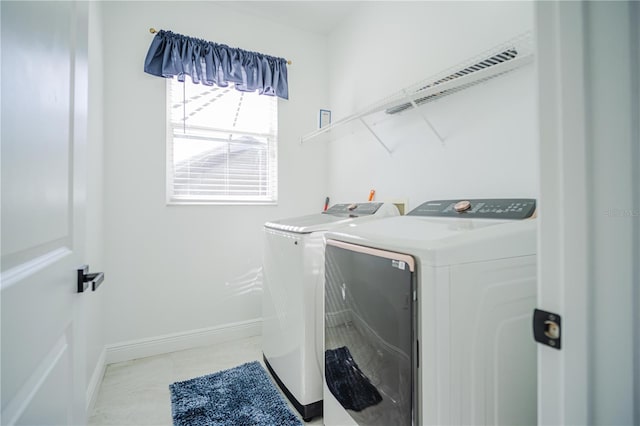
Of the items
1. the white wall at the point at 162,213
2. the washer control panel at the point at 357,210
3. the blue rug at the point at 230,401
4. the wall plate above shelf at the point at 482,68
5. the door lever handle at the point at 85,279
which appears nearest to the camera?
the door lever handle at the point at 85,279

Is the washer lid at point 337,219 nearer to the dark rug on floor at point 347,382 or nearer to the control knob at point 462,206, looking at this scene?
the control knob at point 462,206

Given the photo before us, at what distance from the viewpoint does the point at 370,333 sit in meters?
1.18

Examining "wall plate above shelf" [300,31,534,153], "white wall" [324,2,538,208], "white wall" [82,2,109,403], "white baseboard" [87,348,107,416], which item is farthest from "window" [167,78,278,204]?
"wall plate above shelf" [300,31,534,153]

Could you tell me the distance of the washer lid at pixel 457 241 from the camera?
3.02 feet

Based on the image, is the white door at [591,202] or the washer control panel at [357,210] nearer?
the white door at [591,202]

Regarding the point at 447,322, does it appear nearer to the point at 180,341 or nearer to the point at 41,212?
the point at 41,212

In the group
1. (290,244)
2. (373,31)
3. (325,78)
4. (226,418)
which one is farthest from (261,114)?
(226,418)

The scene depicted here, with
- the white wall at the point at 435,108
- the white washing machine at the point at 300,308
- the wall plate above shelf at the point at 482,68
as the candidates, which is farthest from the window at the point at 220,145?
the wall plate above shelf at the point at 482,68

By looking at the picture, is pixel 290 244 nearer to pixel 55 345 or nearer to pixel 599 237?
pixel 55 345

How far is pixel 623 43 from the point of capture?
49 cm

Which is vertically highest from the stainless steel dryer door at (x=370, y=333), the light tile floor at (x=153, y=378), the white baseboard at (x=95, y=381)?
the stainless steel dryer door at (x=370, y=333)

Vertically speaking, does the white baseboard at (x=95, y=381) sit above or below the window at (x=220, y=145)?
below

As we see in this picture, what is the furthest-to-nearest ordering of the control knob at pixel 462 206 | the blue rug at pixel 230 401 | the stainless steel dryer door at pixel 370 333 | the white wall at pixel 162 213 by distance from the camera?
the white wall at pixel 162 213
the blue rug at pixel 230 401
the control knob at pixel 462 206
the stainless steel dryer door at pixel 370 333

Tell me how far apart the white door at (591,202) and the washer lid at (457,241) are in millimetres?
422
